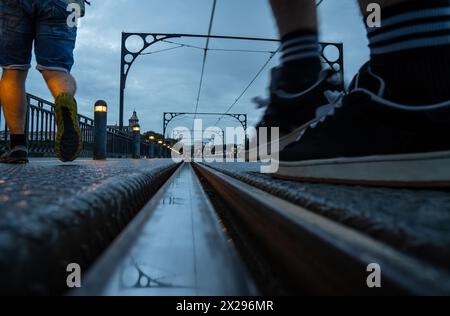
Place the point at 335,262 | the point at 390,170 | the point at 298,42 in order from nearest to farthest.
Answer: the point at 335,262, the point at 390,170, the point at 298,42

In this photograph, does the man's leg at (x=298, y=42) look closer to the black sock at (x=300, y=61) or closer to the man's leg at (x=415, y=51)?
the black sock at (x=300, y=61)

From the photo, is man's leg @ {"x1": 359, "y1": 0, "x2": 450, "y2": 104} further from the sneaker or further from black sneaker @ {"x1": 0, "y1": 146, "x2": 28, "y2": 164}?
black sneaker @ {"x1": 0, "y1": 146, "x2": 28, "y2": 164}

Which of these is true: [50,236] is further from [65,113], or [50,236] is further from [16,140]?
[16,140]

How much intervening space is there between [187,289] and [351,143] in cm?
55

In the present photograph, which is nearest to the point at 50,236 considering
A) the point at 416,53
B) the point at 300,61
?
the point at 416,53

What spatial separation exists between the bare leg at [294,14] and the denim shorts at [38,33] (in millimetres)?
1226

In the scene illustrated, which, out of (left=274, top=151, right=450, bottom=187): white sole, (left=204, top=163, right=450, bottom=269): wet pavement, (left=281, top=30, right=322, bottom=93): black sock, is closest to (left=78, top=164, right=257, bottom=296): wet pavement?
(left=204, top=163, right=450, bottom=269): wet pavement

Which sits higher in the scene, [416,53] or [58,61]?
[58,61]

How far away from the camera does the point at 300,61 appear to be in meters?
1.11

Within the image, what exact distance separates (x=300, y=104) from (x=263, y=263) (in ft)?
2.31

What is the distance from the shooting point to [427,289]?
177 mm

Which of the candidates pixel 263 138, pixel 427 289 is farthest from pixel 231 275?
pixel 263 138
